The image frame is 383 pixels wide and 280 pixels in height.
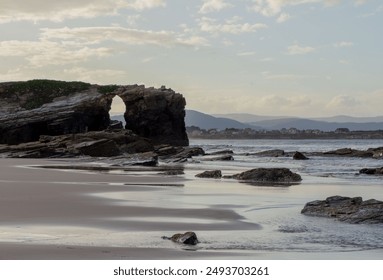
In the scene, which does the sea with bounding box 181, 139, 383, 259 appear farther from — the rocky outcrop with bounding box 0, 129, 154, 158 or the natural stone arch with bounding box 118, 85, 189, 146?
the natural stone arch with bounding box 118, 85, 189, 146

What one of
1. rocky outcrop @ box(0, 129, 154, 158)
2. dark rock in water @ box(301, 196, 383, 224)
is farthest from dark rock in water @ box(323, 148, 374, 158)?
dark rock in water @ box(301, 196, 383, 224)

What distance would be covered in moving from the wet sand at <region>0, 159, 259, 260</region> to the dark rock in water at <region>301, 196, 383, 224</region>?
2.24m

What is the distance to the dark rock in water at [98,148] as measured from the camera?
48.2m

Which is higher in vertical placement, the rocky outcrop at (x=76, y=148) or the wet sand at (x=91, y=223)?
the rocky outcrop at (x=76, y=148)

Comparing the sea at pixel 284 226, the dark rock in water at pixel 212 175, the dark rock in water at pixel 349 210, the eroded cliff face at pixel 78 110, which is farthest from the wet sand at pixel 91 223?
the eroded cliff face at pixel 78 110

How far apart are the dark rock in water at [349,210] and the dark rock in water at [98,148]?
110ft

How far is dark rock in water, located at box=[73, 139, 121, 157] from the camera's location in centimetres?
4822

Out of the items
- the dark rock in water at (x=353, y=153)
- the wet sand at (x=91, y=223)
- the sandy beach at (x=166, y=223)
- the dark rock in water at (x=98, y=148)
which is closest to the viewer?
the wet sand at (x=91, y=223)

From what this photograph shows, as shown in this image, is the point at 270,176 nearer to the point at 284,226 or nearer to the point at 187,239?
the point at 284,226

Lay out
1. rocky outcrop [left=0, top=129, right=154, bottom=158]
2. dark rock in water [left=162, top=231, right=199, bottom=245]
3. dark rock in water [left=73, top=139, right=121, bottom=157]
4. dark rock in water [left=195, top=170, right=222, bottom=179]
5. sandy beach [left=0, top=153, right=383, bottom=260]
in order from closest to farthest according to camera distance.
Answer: sandy beach [left=0, top=153, right=383, bottom=260], dark rock in water [left=162, top=231, right=199, bottom=245], dark rock in water [left=195, top=170, right=222, bottom=179], rocky outcrop [left=0, top=129, right=154, bottom=158], dark rock in water [left=73, top=139, right=121, bottom=157]

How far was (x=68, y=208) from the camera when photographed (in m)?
16.1

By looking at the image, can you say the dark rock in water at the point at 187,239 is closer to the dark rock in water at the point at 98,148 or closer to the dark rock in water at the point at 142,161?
the dark rock in water at the point at 142,161
